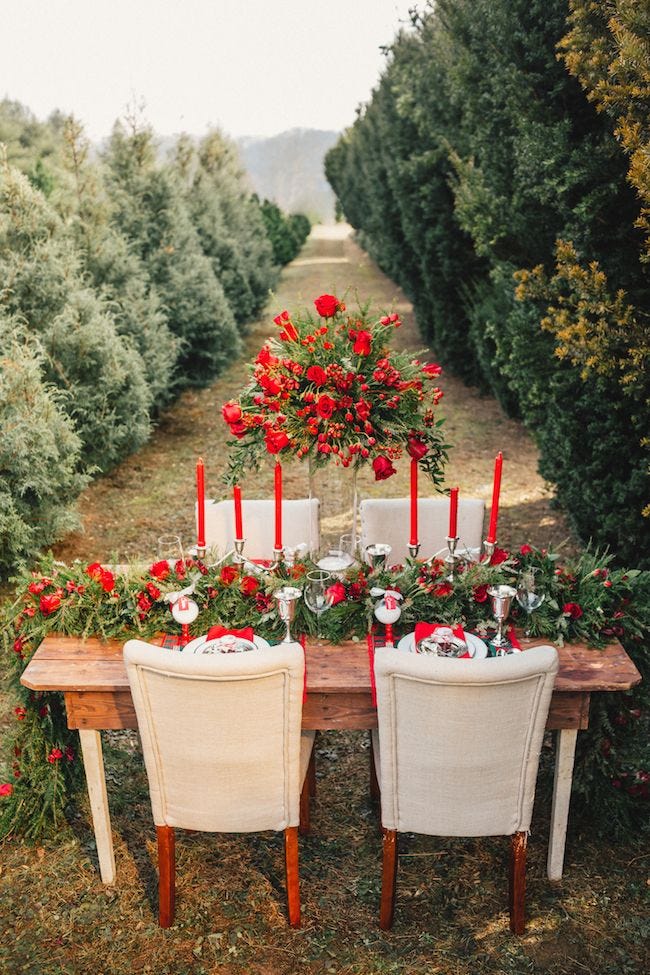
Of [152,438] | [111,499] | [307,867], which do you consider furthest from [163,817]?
[152,438]

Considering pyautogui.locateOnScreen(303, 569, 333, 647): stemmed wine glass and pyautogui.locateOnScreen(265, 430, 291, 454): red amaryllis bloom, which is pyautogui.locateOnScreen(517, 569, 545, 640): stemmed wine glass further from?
pyautogui.locateOnScreen(265, 430, 291, 454): red amaryllis bloom

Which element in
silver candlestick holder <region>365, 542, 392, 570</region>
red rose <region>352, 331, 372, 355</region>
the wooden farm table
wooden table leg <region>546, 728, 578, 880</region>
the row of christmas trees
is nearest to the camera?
the wooden farm table

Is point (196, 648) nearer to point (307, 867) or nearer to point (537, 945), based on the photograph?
point (307, 867)

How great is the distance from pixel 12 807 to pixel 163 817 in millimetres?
870

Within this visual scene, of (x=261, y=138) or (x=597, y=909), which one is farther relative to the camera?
(x=261, y=138)

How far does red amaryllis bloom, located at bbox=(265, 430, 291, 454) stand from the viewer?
2875mm

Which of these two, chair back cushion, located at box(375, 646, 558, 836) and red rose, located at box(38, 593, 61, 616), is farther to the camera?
red rose, located at box(38, 593, 61, 616)

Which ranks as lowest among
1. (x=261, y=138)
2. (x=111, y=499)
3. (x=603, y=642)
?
(x=111, y=499)

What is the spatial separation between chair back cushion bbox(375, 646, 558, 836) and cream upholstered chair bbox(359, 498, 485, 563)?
1.40 metres

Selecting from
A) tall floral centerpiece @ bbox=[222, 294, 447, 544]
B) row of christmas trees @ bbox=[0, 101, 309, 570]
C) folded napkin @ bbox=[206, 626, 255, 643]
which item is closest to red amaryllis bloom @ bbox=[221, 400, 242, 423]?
tall floral centerpiece @ bbox=[222, 294, 447, 544]

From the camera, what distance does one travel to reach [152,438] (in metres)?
8.59

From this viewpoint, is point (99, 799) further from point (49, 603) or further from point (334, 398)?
point (334, 398)

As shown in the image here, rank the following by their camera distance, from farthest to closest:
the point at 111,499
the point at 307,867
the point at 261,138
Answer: the point at 261,138 < the point at 111,499 < the point at 307,867

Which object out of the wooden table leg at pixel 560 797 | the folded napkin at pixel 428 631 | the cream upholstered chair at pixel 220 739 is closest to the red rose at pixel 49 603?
the cream upholstered chair at pixel 220 739
